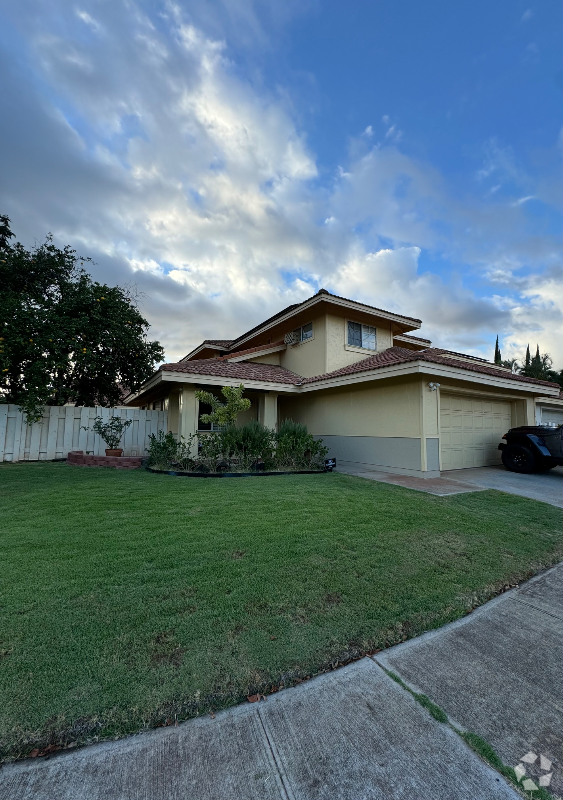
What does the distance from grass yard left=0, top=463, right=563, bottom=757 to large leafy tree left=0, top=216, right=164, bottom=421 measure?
22.0 feet

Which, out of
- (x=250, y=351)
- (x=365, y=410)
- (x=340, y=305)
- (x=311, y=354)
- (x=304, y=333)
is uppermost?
(x=340, y=305)

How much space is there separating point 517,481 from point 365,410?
4.19 m

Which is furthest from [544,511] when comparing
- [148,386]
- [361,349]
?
[148,386]

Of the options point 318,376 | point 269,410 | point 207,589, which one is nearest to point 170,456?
point 269,410

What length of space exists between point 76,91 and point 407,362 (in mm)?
9902

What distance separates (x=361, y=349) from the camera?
13086 millimetres

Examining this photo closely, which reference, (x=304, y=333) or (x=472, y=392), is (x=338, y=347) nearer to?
(x=304, y=333)

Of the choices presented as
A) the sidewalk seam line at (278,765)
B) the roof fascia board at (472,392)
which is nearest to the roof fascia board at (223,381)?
the roof fascia board at (472,392)

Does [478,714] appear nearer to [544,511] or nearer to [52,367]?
[544,511]

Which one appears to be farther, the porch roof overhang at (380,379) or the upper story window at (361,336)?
the upper story window at (361,336)

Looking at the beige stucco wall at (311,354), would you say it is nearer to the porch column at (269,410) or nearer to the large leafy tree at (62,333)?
the porch column at (269,410)

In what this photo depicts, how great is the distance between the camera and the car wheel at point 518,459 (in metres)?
9.38

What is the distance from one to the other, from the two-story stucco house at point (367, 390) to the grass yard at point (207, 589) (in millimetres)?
3635

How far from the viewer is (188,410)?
35.0ft
